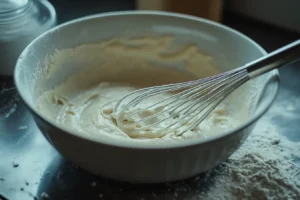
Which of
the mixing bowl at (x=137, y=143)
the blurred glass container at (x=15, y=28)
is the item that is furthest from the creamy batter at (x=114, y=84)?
the blurred glass container at (x=15, y=28)

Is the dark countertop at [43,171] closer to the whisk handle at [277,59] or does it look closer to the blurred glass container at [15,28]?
the blurred glass container at [15,28]

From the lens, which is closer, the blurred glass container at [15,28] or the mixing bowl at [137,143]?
the mixing bowl at [137,143]

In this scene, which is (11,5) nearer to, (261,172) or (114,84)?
(114,84)

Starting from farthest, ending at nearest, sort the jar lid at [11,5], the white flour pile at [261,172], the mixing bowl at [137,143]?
the jar lid at [11,5]
the white flour pile at [261,172]
the mixing bowl at [137,143]

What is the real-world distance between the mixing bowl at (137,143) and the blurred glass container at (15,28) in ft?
0.41

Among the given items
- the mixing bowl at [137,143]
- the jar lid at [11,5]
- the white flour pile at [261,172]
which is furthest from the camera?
the jar lid at [11,5]

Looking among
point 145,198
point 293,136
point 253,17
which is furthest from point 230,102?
point 253,17

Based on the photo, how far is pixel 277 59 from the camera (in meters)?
0.66

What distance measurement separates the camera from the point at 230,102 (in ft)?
2.68

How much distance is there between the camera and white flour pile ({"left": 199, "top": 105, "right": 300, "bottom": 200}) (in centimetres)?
68

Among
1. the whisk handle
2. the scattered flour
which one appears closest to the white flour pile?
the scattered flour

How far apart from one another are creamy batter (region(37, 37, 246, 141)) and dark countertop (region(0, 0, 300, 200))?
0.06 m

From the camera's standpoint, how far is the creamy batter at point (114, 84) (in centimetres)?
78

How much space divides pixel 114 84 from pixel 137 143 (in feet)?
1.08
